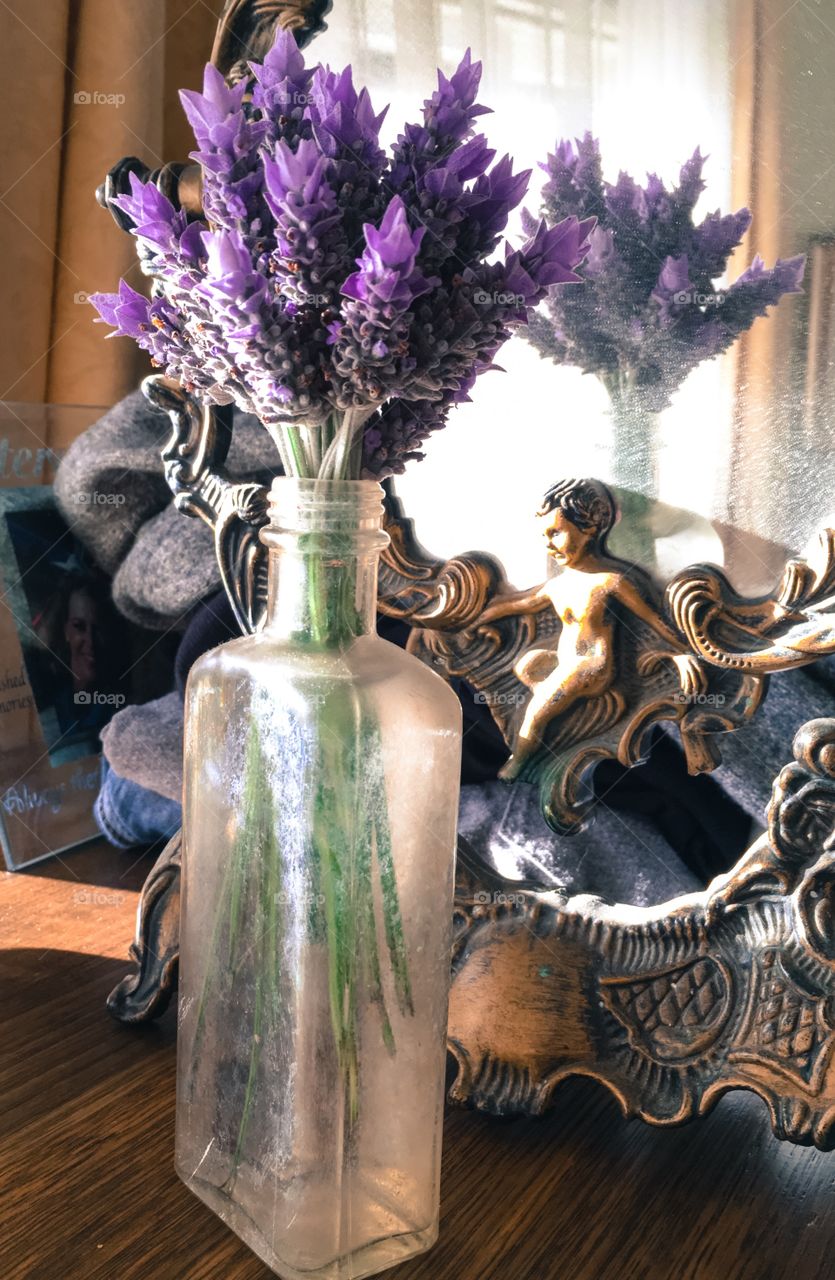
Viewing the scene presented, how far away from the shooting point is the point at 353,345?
465mm

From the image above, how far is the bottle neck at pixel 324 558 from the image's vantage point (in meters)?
0.51

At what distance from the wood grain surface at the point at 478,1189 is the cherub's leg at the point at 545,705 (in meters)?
0.17

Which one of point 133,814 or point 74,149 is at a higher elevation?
point 74,149

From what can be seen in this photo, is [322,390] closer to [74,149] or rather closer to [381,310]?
[381,310]
